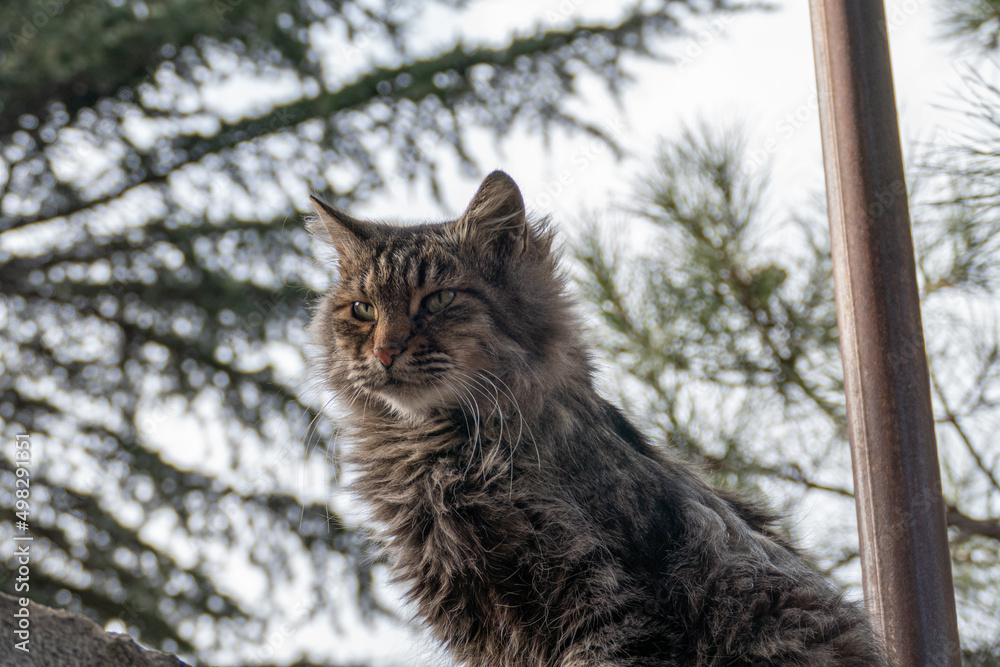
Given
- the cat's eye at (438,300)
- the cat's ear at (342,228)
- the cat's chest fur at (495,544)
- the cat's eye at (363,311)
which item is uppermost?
the cat's ear at (342,228)

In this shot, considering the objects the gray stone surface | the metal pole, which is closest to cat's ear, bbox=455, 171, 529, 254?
the metal pole

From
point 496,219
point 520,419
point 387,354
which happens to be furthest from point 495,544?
point 496,219

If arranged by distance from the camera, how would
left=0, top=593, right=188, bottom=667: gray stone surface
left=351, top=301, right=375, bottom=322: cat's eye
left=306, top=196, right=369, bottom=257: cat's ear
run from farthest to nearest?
left=306, top=196, right=369, bottom=257: cat's ear → left=351, top=301, right=375, bottom=322: cat's eye → left=0, top=593, right=188, bottom=667: gray stone surface

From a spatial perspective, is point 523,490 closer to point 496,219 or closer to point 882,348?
point 496,219

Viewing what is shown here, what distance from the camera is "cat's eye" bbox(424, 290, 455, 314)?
4.65 ft

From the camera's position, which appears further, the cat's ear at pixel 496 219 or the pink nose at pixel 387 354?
the cat's ear at pixel 496 219

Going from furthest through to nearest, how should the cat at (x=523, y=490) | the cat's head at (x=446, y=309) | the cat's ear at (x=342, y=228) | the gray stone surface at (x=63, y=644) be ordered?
the cat's ear at (x=342, y=228), the cat's head at (x=446, y=309), the cat at (x=523, y=490), the gray stone surface at (x=63, y=644)

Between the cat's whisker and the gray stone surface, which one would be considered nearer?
the gray stone surface

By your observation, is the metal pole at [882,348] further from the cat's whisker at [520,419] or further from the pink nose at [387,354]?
the pink nose at [387,354]

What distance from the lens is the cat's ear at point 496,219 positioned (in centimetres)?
148

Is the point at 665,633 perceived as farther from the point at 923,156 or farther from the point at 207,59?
the point at 207,59

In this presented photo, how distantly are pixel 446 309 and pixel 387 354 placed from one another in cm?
14

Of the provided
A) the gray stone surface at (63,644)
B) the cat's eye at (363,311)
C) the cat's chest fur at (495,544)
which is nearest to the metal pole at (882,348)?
the cat's chest fur at (495,544)

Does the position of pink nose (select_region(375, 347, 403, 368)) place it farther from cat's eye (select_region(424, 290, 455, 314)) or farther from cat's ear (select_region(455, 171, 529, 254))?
cat's ear (select_region(455, 171, 529, 254))
